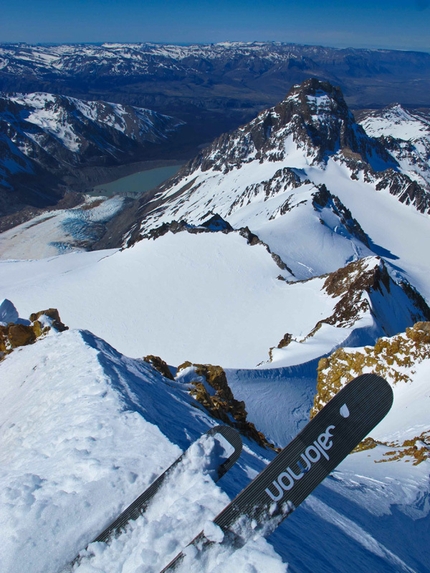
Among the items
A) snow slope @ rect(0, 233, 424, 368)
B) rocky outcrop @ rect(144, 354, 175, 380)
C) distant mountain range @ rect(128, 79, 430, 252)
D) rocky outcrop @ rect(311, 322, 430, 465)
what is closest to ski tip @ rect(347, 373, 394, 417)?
rocky outcrop @ rect(144, 354, 175, 380)

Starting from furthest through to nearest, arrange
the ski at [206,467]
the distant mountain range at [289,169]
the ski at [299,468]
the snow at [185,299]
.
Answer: the distant mountain range at [289,169]
the snow at [185,299]
the ski at [206,467]
the ski at [299,468]

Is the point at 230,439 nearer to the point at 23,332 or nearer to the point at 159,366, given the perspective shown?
the point at 159,366

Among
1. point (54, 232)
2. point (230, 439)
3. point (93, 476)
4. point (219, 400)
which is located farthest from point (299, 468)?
point (54, 232)

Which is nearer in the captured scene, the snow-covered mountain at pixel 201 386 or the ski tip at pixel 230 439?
the snow-covered mountain at pixel 201 386

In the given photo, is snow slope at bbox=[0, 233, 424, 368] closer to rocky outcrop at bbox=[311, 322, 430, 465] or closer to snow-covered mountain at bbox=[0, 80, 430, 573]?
snow-covered mountain at bbox=[0, 80, 430, 573]

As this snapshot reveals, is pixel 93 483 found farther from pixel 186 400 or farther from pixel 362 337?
pixel 362 337

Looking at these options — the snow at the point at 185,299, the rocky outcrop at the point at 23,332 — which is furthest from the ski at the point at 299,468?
the snow at the point at 185,299

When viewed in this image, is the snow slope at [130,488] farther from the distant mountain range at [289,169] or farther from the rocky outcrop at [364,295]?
the distant mountain range at [289,169]
